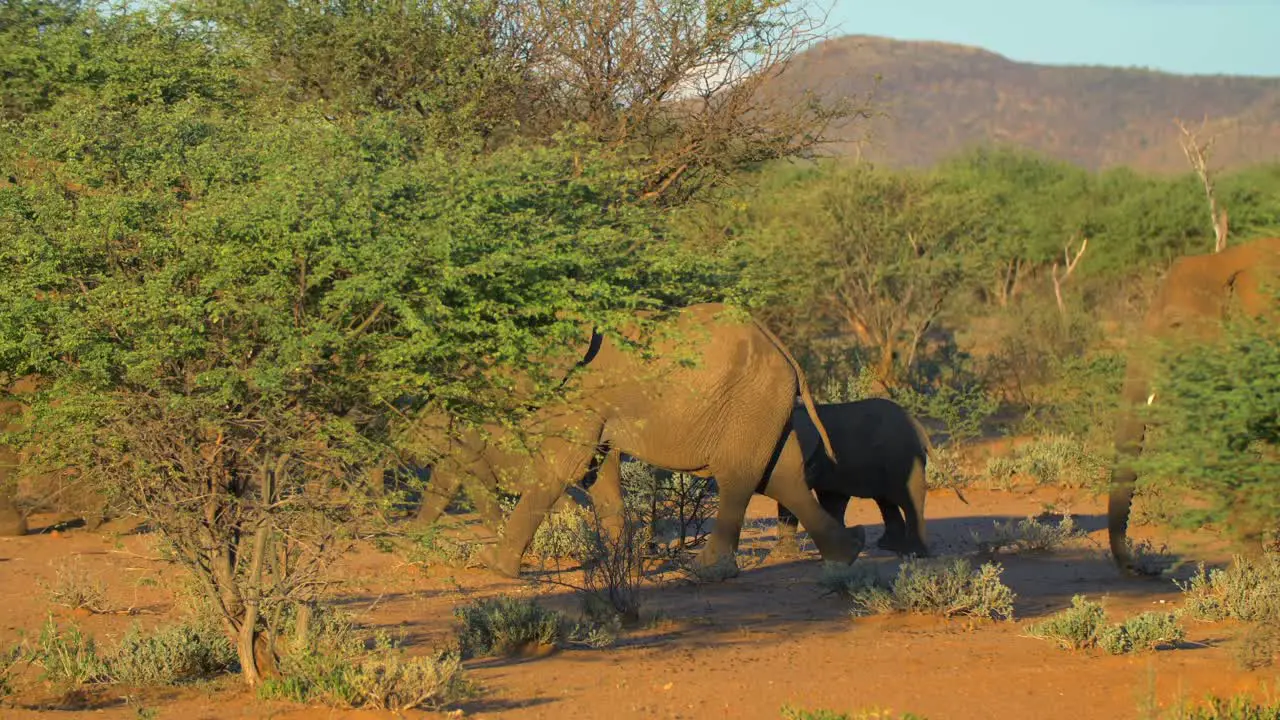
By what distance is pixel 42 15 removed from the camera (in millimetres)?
13367

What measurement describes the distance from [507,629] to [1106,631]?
3266 millimetres

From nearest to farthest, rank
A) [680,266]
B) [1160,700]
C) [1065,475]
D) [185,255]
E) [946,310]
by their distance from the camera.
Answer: [185,255], [1160,700], [680,266], [1065,475], [946,310]

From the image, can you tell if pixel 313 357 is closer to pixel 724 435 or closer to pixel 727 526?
pixel 724 435

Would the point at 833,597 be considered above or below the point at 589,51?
below

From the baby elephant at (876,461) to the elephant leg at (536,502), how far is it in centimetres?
227

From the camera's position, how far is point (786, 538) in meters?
12.0

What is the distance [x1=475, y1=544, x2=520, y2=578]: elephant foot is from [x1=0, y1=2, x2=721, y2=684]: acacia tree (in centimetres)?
303

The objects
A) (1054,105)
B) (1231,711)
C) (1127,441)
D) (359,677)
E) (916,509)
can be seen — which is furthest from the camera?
(1054,105)

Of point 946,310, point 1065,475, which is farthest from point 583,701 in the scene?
point 946,310

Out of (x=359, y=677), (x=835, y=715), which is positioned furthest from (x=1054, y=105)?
(x=359, y=677)

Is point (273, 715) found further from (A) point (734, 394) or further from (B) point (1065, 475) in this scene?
(B) point (1065, 475)

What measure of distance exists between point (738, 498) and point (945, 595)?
1.82m

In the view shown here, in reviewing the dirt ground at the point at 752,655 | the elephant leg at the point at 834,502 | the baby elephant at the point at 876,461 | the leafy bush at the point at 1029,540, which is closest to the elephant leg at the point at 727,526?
the dirt ground at the point at 752,655

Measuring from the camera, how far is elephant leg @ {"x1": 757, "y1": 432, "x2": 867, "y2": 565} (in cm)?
1079
